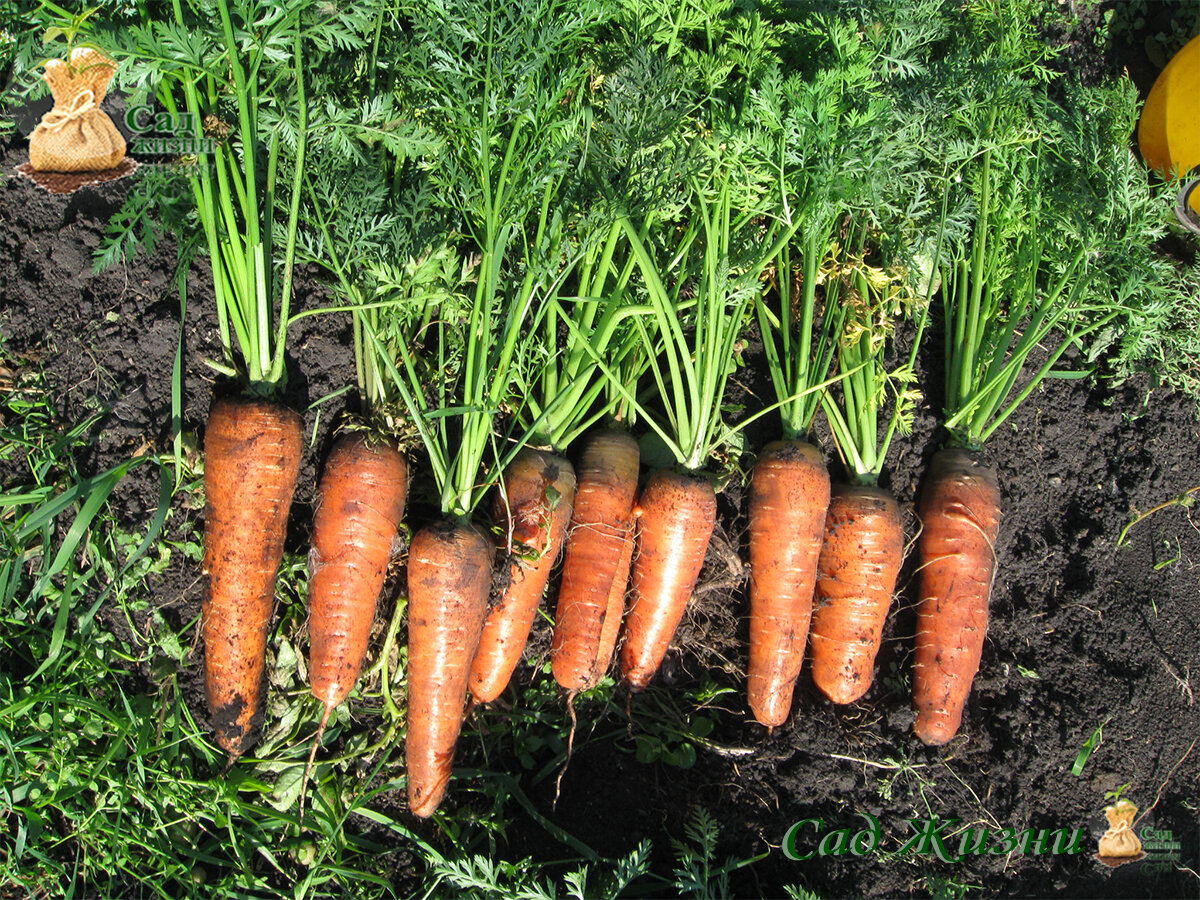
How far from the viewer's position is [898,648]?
3014mm

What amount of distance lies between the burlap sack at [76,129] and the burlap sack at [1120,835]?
4312mm

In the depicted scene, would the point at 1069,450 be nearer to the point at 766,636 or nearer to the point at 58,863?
the point at 766,636

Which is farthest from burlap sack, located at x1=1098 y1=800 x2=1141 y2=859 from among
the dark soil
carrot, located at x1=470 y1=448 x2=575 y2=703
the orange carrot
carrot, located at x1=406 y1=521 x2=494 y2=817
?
carrot, located at x1=406 y1=521 x2=494 y2=817

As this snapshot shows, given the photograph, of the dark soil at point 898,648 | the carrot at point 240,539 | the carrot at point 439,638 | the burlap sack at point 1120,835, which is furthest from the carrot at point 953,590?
the carrot at point 240,539

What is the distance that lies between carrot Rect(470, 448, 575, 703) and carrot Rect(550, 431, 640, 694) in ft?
0.23

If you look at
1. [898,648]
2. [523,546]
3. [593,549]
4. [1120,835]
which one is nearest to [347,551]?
[523,546]

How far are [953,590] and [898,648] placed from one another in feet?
1.07

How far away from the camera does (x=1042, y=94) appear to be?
2842mm

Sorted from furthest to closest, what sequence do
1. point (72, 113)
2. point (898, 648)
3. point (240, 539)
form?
point (898, 648) → point (72, 113) → point (240, 539)

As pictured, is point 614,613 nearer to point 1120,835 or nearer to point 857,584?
point 857,584

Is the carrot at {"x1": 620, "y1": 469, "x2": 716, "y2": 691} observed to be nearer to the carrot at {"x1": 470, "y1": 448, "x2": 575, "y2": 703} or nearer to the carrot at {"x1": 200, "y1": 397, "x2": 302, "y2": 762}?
the carrot at {"x1": 470, "y1": 448, "x2": 575, "y2": 703}

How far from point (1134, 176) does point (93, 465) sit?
3.82 m

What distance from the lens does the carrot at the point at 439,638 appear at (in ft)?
8.16

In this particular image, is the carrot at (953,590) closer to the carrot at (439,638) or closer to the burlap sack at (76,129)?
the carrot at (439,638)
